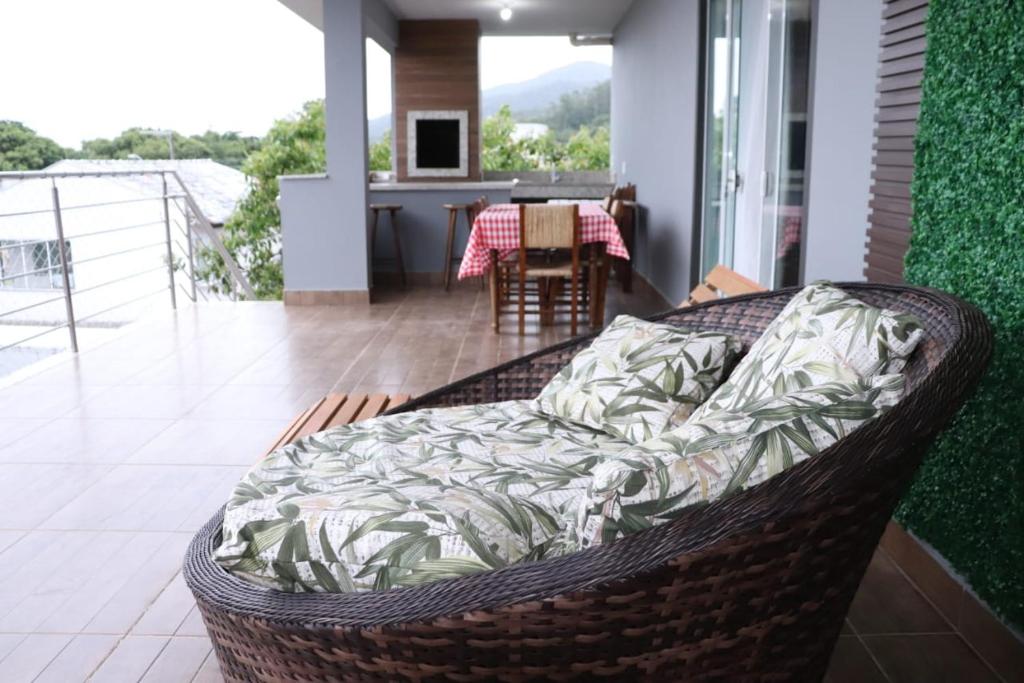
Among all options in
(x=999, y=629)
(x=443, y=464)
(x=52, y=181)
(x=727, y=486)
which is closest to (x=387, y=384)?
(x=52, y=181)

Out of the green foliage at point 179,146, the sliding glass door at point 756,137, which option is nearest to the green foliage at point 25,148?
the green foliage at point 179,146

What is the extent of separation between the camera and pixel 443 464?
6.07 feet

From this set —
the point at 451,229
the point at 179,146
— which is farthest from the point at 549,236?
the point at 179,146

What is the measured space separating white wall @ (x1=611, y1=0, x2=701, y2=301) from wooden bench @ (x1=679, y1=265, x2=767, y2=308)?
8.77ft

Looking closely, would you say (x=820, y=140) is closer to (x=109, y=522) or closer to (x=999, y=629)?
(x=999, y=629)

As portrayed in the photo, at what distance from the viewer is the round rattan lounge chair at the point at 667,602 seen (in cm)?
112

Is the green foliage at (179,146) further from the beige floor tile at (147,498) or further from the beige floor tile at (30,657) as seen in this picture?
the beige floor tile at (30,657)

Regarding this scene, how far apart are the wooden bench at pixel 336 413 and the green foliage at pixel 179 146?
710 inches

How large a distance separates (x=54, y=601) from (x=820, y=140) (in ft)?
8.87

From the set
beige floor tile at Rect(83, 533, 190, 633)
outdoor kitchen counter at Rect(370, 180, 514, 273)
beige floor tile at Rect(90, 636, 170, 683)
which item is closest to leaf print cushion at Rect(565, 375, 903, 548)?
beige floor tile at Rect(90, 636, 170, 683)

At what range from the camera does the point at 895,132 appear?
2439mm

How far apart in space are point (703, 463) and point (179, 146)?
21.6 metres

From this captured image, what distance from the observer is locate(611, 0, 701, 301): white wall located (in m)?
5.99

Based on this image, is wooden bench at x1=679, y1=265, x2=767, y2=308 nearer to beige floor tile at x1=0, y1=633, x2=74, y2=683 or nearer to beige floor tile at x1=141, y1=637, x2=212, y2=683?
beige floor tile at x1=141, y1=637, x2=212, y2=683
